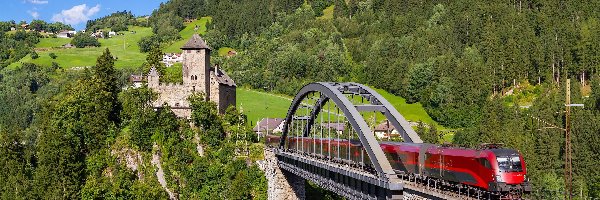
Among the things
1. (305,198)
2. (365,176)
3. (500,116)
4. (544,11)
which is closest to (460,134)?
(500,116)

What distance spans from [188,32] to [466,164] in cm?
15808

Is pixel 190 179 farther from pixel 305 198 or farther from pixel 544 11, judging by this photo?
pixel 544 11

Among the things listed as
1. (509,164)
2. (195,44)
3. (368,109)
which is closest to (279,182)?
(195,44)

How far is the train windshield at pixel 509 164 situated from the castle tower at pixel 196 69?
147 ft

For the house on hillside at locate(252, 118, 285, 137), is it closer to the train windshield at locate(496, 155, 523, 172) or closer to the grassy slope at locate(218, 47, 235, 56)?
the train windshield at locate(496, 155, 523, 172)

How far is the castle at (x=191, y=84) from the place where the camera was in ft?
228

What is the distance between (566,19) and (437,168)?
279 feet

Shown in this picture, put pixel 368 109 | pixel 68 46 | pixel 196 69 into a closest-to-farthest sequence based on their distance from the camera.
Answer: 1. pixel 368 109
2. pixel 196 69
3. pixel 68 46

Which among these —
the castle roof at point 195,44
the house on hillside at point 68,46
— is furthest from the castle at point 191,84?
the house on hillside at point 68,46

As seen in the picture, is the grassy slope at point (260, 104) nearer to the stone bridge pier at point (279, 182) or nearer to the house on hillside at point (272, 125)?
the house on hillside at point (272, 125)

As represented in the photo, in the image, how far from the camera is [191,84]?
69.5 metres

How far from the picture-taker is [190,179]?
62.2 meters

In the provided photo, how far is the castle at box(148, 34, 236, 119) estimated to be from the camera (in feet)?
228

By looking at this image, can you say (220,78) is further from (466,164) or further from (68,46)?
(68,46)
